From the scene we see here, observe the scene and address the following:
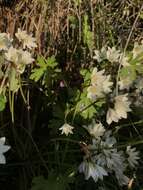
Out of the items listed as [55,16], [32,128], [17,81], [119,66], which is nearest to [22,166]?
[32,128]

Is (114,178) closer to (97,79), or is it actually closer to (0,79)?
(97,79)

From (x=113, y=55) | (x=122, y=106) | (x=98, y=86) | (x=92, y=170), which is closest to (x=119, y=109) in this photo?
(x=122, y=106)

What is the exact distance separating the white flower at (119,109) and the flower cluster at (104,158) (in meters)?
0.10

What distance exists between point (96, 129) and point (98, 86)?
17 cm

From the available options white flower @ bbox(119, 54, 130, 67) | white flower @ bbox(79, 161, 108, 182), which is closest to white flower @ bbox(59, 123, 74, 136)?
white flower @ bbox(79, 161, 108, 182)

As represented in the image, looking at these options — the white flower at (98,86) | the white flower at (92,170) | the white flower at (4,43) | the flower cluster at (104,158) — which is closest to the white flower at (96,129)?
the flower cluster at (104,158)

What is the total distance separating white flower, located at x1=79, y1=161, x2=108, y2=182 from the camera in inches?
86.5

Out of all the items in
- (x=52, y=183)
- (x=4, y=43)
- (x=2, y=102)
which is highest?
(x=4, y=43)

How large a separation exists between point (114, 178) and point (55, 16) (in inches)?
34.7

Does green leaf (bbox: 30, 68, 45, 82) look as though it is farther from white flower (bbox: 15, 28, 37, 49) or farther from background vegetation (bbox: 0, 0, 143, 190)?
white flower (bbox: 15, 28, 37, 49)

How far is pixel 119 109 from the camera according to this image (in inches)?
Result: 90.4

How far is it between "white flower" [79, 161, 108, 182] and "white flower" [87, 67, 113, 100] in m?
0.30

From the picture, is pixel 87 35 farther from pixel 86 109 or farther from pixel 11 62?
pixel 11 62

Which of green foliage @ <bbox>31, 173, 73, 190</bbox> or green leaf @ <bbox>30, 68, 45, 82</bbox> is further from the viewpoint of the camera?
green leaf @ <bbox>30, 68, 45, 82</bbox>
